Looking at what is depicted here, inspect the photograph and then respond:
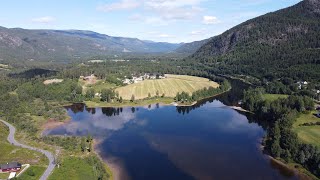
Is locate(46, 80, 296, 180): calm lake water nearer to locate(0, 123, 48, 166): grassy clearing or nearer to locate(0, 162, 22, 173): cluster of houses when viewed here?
locate(0, 123, 48, 166): grassy clearing

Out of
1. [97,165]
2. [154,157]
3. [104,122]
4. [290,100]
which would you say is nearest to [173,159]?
[154,157]

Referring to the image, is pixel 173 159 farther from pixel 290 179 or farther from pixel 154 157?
pixel 290 179

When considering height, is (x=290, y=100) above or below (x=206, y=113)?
above

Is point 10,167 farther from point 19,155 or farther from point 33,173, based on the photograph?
point 19,155

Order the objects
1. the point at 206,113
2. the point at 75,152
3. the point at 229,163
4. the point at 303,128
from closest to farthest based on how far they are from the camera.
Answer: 1. the point at 229,163
2. the point at 75,152
3. the point at 303,128
4. the point at 206,113

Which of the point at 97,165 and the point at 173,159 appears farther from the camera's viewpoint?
the point at 173,159

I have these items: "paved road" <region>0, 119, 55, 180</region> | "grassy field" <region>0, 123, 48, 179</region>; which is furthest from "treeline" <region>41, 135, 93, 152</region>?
"grassy field" <region>0, 123, 48, 179</region>

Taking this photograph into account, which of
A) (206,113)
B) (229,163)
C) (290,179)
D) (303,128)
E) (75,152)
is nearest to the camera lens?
(290,179)
